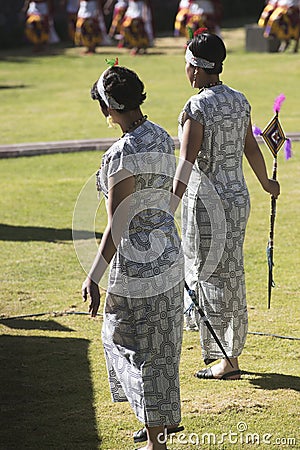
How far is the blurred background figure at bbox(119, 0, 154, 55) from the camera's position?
21516 mm

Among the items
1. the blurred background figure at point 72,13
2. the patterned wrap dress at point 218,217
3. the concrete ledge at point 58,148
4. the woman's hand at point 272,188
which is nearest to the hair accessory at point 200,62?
the patterned wrap dress at point 218,217

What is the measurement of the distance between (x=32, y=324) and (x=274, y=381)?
163 cm

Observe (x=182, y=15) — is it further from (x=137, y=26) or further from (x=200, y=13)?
(x=137, y=26)

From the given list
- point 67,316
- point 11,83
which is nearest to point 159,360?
point 67,316

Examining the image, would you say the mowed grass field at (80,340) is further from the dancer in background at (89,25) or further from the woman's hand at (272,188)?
the dancer in background at (89,25)

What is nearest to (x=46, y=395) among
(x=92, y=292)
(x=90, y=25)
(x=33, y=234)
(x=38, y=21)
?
(x=92, y=292)

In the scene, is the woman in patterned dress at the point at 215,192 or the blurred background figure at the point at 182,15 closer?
the woman in patterned dress at the point at 215,192

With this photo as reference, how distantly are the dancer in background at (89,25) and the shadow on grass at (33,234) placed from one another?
1418 centimetres

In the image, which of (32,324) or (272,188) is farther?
(32,324)

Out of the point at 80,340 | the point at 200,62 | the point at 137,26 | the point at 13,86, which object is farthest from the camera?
the point at 137,26

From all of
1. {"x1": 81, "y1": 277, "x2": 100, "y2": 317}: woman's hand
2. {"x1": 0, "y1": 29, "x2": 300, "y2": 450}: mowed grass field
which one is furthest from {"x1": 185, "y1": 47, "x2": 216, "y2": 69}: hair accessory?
{"x1": 0, "y1": 29, "x2": 300, "y2": 450}: mowed grass field

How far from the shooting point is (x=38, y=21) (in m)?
22.8

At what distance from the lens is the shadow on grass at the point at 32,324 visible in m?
5.62

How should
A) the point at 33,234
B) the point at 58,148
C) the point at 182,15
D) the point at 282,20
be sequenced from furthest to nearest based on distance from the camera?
the point at 182,15 < the point at 282,20 < the point at 58,148 < the point at 33,234
